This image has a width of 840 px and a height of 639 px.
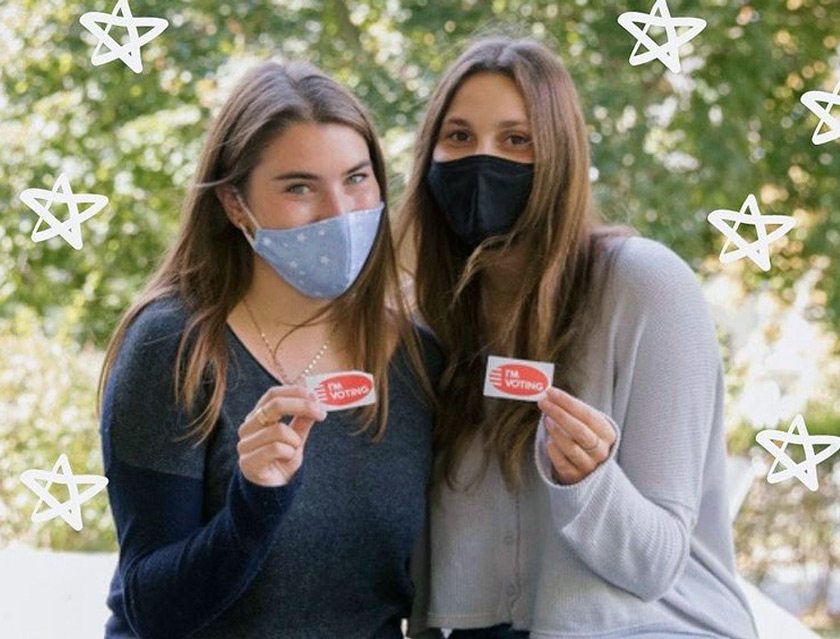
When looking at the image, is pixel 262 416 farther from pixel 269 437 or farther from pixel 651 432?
pixel 651 432

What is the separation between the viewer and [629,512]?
5.82 ft

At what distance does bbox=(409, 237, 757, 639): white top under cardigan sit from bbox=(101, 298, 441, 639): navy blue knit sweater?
12 cm

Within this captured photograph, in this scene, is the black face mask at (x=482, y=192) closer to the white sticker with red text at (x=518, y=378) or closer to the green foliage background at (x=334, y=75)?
the white sticker with red text at (x=518, y=378)

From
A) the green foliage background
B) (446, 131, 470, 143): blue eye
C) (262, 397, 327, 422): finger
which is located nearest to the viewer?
(262, 397, 327, 422): finger

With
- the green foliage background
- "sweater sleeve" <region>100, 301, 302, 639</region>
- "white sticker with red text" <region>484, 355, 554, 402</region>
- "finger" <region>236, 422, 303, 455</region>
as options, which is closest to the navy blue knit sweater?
"sweater sleeve" <region>100, 301, 302, 639</region>

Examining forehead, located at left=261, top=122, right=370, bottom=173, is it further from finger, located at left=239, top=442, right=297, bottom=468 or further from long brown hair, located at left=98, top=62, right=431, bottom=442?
finger, located at left=239, top=442, right=297, bottom=468

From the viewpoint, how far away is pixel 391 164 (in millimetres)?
3475

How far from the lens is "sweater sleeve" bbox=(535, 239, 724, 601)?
1779 millimetres

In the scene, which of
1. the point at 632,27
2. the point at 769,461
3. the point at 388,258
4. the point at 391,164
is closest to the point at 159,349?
the point at 388,258

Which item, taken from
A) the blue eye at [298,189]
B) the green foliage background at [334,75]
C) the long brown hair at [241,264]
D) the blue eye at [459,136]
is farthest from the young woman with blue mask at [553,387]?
the green foliage background at [334,75]

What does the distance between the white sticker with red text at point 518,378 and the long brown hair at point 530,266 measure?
0.40 feet

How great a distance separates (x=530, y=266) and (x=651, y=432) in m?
0.29

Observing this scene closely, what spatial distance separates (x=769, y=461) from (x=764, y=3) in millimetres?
1456

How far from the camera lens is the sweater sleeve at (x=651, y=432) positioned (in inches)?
70.1
